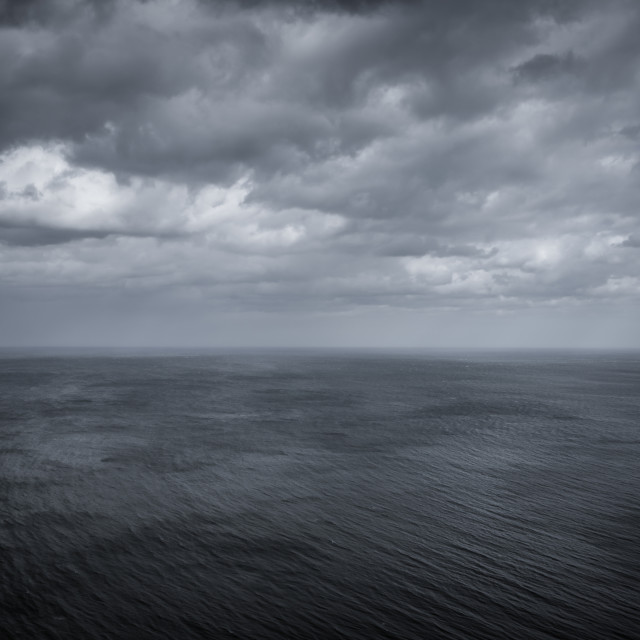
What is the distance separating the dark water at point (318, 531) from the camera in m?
27.4

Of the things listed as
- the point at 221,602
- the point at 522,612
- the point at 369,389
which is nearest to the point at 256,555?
the point at 221,602

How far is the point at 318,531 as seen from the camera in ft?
129

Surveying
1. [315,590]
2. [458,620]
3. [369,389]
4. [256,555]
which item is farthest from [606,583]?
[369,389]

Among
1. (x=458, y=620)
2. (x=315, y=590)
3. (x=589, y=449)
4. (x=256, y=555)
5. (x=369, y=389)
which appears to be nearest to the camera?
(x=458, y=620)

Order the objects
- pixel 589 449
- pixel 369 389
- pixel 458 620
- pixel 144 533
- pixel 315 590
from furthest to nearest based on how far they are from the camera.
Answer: pixel 369 389, pixel 589 449, pixel 144 533, pixel 315 590, pixel 458 620

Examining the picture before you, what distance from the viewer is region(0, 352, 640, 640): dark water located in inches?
1080

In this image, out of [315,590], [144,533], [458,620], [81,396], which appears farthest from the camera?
[81,396]

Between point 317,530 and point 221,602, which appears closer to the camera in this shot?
point 221,602

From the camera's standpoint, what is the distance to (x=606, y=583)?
30.8 meters

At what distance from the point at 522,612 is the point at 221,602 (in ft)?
59.3

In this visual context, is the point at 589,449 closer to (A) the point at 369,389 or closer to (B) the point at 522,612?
(B) the point at 522,612

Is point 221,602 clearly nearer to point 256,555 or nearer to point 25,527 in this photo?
point 256,555

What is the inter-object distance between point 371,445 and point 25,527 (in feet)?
148

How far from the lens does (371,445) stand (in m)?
70.4
